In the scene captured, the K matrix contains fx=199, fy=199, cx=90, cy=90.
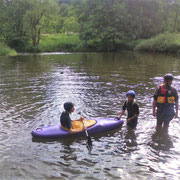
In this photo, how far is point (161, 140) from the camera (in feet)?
16.6

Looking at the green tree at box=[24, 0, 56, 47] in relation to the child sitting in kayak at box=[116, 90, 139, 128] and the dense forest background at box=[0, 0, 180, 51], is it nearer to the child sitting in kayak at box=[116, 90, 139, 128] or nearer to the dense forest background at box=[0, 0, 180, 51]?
the dense forest background at box=[0, 0, 180, 51]

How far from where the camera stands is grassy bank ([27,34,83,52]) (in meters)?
42.2

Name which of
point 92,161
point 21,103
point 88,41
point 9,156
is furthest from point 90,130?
point 88,41

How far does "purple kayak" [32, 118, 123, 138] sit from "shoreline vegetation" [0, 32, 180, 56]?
27443mm

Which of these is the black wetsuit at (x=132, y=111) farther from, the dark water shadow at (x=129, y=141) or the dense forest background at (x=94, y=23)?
the dense forest background at (x=94, y=23)

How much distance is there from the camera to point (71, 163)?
4121 mm

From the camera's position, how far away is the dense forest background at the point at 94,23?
40.3 meters

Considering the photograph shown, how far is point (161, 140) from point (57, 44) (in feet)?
138

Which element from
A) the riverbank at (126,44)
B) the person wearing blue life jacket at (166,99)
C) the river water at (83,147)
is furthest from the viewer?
the riverbank at (126,44)

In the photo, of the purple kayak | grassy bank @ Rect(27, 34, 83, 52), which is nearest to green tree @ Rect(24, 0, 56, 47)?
grassy bank @ Rect(27, 34, 83, 52)

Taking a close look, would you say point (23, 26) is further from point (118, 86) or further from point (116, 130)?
point (116, 130)

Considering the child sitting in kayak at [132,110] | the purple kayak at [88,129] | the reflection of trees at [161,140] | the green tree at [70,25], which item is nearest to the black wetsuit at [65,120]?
the purple kayak at [88,129]

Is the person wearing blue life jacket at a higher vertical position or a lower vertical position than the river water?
higher

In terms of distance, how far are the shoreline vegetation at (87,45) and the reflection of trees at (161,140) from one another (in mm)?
28266
